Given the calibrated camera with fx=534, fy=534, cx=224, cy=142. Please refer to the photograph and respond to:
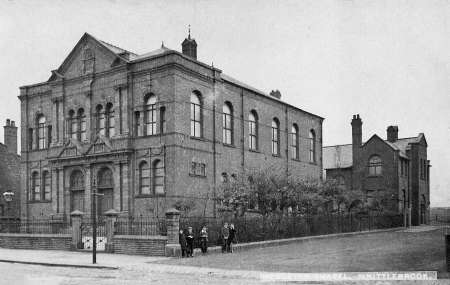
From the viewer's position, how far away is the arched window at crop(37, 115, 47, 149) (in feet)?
129

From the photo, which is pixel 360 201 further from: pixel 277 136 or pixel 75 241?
pixel 75 241

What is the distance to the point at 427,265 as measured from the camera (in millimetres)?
16922

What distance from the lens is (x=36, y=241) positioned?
27.4 metres

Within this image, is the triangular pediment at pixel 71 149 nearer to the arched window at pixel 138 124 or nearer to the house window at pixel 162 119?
the arched window at pixel 138 124

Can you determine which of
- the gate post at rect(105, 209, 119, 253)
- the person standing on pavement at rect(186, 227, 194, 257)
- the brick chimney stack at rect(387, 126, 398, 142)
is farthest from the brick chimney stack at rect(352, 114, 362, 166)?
the person standing on pavement at rect(186, 227, 194, 257)

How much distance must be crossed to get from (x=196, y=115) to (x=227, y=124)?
4057 millimetres

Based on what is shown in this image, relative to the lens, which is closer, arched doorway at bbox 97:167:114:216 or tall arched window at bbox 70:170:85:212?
arched doorway at bbox 97:167:114:216

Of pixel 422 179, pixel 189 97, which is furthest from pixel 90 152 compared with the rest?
pixel 422 179

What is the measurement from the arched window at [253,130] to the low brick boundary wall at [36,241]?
1747cm

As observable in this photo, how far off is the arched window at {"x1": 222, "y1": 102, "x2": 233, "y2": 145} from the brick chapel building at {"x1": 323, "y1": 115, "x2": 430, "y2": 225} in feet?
54.2

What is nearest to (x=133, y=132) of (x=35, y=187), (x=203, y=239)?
(x=35, y=187)

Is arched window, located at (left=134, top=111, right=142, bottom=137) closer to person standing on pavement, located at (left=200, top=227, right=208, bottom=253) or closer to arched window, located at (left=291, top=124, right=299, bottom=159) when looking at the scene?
person standing on pavement, located at (left=200, top=227, right=208, bottom=253)

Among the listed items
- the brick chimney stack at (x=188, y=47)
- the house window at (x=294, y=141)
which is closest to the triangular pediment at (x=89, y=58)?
the brick chimney stack at (x=188, y=47)

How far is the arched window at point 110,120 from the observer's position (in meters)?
34.8
